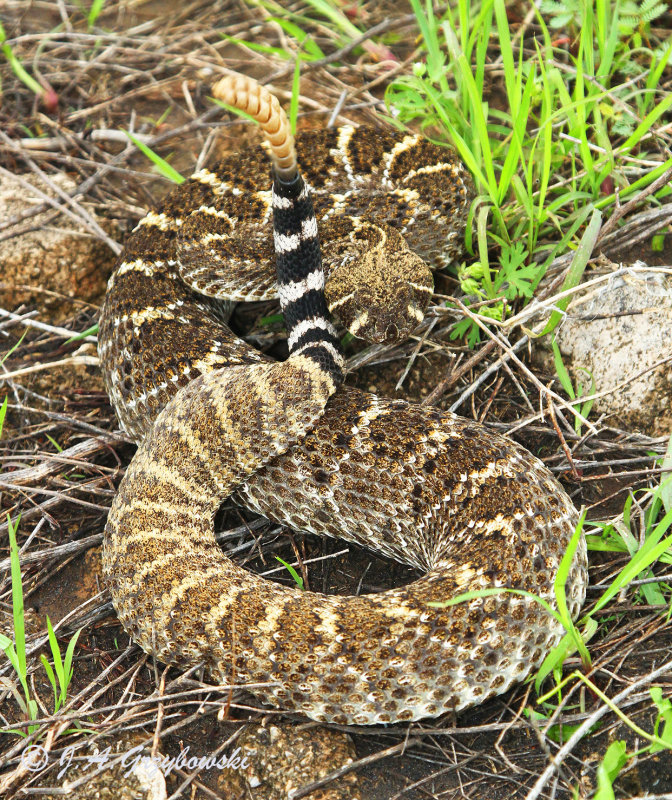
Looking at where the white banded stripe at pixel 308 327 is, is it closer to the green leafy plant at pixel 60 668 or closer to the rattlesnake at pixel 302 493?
the rattlesnake at pixel 302 493

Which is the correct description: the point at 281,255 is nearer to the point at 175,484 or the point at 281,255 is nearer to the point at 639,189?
the point at 175,484

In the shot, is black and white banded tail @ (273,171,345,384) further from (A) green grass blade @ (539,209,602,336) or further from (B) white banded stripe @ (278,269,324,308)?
(A) green grass blade @ (539,209,602,336)

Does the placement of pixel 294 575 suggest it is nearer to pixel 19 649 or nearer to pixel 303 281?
pixel 19 649

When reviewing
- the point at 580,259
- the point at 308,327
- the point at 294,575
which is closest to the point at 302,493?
the point at 294,575

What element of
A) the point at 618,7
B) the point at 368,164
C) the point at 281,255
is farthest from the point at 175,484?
the point at 618,7

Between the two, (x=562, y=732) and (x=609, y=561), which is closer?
(x=562, y=732)

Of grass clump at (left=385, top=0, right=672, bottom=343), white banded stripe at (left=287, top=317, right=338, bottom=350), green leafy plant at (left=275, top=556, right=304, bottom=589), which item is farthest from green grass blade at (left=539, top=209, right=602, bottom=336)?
green leafy plant at (left=275, top=556, right=304, bottom=589)
